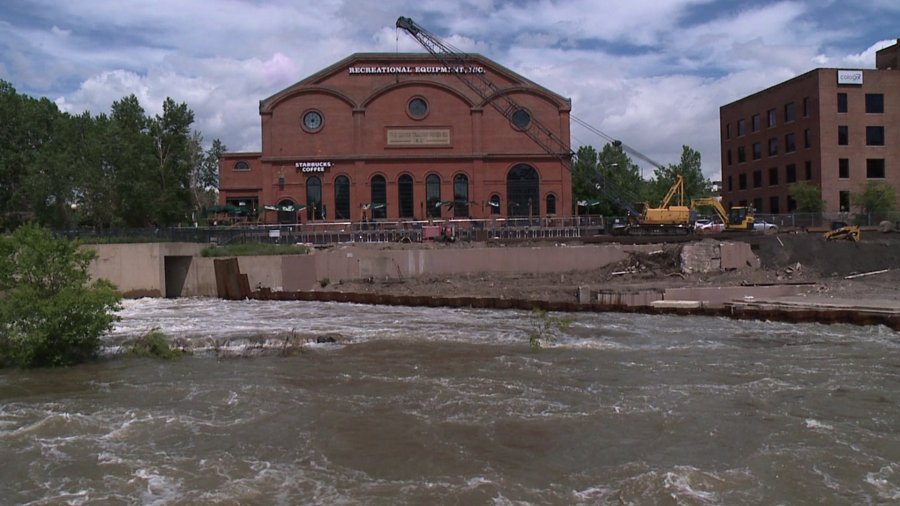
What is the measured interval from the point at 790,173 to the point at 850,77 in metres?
10.1

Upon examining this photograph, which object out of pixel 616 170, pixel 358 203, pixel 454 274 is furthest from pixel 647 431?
pixel 616 170

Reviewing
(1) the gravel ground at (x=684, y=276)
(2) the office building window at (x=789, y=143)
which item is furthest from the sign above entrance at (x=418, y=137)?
(2) the office building window at (x=789, y=143)

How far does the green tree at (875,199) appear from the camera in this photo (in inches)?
2421

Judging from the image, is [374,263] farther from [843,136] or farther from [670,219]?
[843,136]

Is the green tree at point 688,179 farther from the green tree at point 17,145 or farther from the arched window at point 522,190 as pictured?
the green tree at point 17,145

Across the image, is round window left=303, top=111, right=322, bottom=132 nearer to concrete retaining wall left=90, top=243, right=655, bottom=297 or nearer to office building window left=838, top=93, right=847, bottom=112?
concrete retaining wall left=90, top=243, right=655, bottom=297

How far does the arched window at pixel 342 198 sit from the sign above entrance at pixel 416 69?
30.9 feet

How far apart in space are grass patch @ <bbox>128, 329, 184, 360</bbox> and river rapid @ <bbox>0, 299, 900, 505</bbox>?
2.20ft

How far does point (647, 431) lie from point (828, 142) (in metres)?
63.4

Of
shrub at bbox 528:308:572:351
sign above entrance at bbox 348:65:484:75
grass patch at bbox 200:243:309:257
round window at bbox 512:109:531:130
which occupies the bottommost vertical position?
shrub at bbox 528:308:572:351

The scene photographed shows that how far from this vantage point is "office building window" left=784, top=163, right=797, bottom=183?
71556 mm

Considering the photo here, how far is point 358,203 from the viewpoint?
6275cm

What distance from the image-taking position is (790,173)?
72.3m

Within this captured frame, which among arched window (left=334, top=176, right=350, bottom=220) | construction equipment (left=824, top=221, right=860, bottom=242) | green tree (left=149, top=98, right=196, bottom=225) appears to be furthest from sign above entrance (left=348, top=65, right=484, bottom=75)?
construction equipment (left=824, top=221, right=860, bottom=242)
